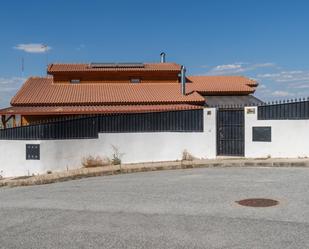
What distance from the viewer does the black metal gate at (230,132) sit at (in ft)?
58.6

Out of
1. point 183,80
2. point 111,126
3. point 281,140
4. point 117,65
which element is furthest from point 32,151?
point 117,65

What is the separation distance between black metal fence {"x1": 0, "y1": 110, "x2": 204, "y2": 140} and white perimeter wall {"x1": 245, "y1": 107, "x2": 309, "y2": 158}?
1.93m

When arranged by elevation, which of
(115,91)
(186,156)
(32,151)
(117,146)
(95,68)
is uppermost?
(95,68)

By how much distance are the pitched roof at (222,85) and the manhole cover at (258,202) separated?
2732 cm

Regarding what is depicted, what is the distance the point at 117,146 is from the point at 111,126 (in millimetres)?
826

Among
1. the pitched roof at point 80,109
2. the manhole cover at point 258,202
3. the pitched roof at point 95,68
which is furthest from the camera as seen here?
the pitched roof at point 95,68

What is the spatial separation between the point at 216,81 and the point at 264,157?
987 inches

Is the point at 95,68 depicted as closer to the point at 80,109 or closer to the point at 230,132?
the point at 80,109

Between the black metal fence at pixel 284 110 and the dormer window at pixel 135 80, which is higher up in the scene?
the dormer window at pixel 135 80

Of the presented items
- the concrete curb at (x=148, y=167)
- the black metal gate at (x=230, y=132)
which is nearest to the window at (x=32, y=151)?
the concrete curb at (x=148, y=167)

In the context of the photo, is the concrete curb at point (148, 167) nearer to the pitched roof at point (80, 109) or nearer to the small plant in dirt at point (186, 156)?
the small plant in dirt at point (186, 156)

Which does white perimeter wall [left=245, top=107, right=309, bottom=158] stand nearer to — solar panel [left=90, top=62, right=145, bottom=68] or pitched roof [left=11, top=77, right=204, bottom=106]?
pitched roof [left=11, top=77, right=204, bottom=106]

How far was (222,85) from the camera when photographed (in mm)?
40344

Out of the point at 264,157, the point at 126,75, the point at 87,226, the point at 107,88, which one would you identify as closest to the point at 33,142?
the point at 264,157
